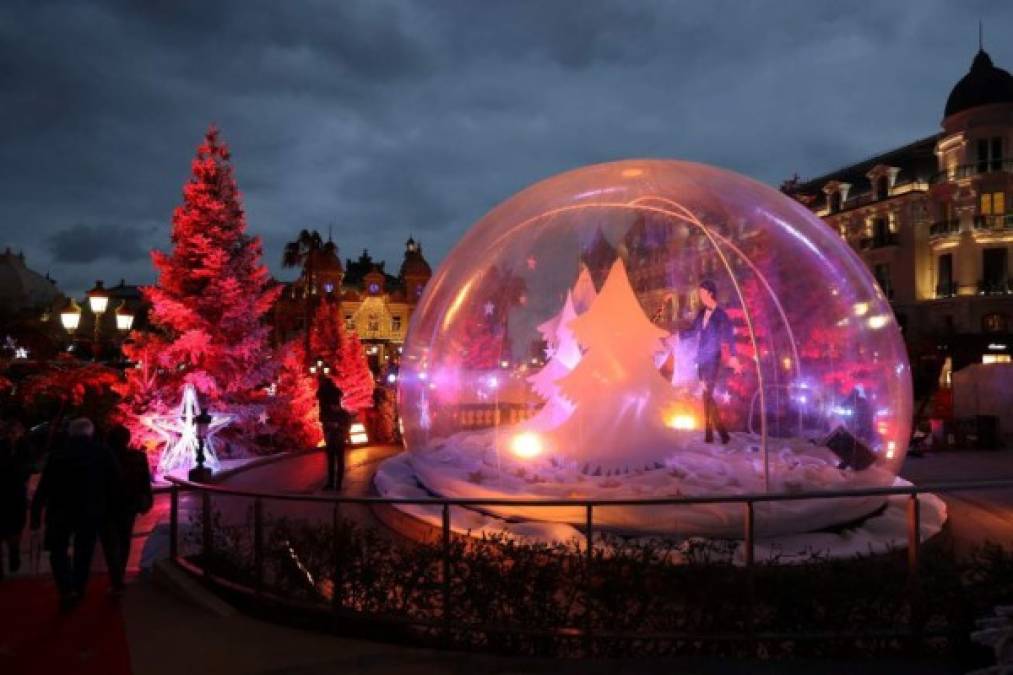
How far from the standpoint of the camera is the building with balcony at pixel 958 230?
36188mm

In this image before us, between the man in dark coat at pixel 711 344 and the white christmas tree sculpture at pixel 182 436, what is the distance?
30.7ft

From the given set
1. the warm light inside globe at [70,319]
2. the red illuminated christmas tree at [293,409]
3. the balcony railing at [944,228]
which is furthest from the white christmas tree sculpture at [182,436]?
the balcony railing at [944,228]

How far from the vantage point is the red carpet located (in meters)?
4.94

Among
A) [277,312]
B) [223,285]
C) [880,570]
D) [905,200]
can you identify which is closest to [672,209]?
[880,570]

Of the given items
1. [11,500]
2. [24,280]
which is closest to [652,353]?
[11,500]

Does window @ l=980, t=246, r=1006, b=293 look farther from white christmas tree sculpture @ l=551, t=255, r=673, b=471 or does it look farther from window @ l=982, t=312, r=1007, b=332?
white christmas tree sculpture @ l=551, t=255, r=673, b=471

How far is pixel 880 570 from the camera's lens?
4973mm

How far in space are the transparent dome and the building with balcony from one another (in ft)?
83.5

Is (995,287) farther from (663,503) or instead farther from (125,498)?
(125,498)

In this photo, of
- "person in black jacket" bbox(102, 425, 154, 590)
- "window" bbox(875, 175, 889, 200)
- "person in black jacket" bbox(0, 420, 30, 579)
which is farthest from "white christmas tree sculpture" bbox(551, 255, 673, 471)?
"window" bbox(875, 175, 889, 200)

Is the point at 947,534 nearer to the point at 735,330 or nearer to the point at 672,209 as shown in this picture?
the point at 735,330

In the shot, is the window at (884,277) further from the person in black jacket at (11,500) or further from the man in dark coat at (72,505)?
the man in dark coat at (72,505)

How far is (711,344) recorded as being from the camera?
35.8 ft

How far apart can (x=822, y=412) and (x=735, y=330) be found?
5.78 ft
